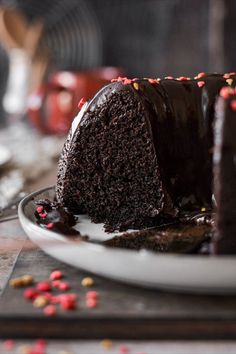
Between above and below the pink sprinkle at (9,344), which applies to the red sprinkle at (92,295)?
above

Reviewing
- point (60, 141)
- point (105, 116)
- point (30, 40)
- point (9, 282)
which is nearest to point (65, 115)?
point (60, 141)

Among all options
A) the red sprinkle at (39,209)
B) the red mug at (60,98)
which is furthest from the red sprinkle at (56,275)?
the red mug at (60,98)

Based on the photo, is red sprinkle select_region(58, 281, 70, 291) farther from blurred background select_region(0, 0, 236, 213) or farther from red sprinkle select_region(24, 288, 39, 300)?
blurred background select_region(0, 0, 236, 213)

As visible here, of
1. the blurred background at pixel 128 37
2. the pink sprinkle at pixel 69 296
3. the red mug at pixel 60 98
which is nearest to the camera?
the pink sprinkle at pixel 69 296

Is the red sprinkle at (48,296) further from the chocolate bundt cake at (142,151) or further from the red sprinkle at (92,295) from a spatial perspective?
the chocolate bundt cake at (142,151)

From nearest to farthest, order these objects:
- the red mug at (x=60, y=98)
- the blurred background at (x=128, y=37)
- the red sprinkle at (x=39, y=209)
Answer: the red sprinkle at (x=39, y=209) < the red mug at (x=60, y=98) < the blurred background at (x=128, y=37)

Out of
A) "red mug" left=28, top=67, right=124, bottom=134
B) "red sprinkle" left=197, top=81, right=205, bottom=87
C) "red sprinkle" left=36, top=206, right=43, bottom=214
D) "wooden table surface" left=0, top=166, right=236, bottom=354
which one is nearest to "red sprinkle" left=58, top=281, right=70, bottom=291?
"wooden table surface" left=0, top=166, right=236, bottom=354
